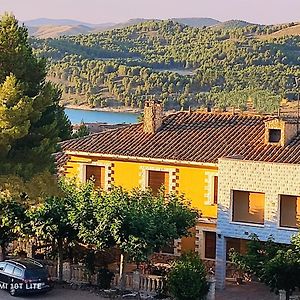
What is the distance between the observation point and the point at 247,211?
1202 inches

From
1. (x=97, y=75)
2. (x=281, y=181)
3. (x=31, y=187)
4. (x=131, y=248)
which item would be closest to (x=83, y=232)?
(x=131, y=248)

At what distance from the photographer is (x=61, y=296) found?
1148 inches

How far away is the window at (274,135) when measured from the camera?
31522 mm

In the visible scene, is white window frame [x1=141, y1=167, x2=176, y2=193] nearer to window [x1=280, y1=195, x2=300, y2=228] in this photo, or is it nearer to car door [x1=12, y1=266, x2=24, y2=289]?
window [x1=280, y1=195, x2=300, y2=228]

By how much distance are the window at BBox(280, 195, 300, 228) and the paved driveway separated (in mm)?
6839

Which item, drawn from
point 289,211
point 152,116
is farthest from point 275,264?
point 152,116

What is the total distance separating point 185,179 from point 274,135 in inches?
142

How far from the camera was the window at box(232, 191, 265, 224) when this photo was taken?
3027 cm

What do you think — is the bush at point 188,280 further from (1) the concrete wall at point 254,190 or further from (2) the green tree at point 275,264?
(1) the concrete wall at point 254,190

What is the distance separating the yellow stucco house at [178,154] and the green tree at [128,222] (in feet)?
7.59

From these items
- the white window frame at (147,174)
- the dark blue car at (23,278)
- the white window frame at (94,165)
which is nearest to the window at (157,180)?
the white window frame at (147,174)

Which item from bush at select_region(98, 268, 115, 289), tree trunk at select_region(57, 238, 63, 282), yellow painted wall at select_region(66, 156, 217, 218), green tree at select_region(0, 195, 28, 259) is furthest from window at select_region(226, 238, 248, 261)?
green tree at select_region(0, 195, 28, 259)

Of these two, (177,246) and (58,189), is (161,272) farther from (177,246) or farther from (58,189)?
(58,189)

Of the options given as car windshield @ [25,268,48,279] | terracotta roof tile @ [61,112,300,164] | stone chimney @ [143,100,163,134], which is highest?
stone chimney @ [143,100,163,134]
